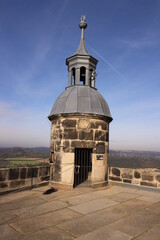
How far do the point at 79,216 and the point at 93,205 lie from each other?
3.44ft

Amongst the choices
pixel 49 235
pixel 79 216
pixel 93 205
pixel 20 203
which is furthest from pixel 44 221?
pixel 93 205

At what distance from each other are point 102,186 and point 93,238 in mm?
4716

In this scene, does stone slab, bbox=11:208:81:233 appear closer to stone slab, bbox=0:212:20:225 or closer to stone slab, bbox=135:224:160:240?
stone slab, bbox=0:212:20:225

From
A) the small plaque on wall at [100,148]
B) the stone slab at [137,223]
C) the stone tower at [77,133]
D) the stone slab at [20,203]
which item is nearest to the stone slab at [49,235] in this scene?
the stone slab at [137,223]

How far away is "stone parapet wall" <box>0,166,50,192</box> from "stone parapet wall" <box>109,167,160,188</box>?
9.82ft

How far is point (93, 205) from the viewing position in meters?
5.68

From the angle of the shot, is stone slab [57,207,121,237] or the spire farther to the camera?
the spire

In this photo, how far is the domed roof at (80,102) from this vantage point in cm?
821

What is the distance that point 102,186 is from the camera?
8.23m

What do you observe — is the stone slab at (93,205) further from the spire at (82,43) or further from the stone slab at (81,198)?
the spire at (82,43)

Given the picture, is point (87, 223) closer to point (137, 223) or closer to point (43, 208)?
point (137, 223)

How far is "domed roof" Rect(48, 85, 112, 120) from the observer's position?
8.21 meters

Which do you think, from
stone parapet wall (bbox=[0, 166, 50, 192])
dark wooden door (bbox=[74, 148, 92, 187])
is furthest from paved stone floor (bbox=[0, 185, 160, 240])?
dark wooden door (bbox=[74, 148, 92, 187])

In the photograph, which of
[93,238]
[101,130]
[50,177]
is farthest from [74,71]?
[93,238]
